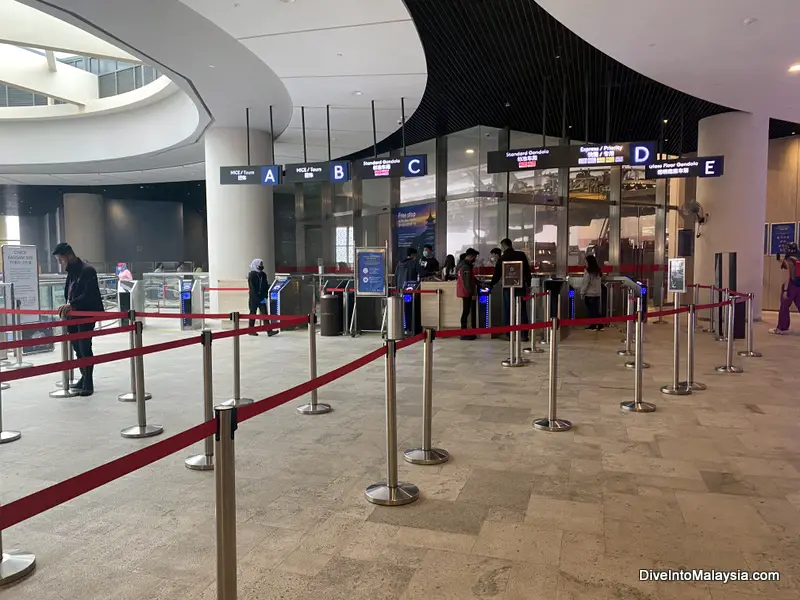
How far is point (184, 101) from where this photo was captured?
1434cm

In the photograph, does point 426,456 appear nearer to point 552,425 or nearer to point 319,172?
point 552,425

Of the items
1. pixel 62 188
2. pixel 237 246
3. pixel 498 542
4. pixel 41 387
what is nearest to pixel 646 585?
pixel 498 542

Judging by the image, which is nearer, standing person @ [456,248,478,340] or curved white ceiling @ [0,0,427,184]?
curved white ceiling @ [0,0,427,184]

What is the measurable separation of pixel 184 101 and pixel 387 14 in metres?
9.00

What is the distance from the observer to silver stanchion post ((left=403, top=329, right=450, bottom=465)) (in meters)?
4.25

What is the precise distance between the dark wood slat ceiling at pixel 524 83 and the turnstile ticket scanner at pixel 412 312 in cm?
421

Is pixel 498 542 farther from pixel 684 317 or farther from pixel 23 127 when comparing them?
pixel 23 127

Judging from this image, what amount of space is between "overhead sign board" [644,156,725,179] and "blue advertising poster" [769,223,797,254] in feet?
19.2

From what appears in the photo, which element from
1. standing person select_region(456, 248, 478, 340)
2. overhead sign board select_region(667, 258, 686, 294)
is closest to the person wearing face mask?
standing person select_region(456, 248, 478, 340)

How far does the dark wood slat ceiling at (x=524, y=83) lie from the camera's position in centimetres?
793

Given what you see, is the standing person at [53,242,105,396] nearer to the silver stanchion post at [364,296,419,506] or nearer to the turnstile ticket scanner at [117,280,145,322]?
the silver stanchion post at [364,296,419,506]

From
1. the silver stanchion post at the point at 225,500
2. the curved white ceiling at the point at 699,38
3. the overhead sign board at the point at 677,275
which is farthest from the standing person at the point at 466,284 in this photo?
the silver stanchion post at the point at 225,500

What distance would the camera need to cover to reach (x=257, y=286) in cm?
1224

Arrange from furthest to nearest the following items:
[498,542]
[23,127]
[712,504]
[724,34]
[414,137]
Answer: [23,127]
[414,137]
[724,34]
[712,504]
[498,542]
